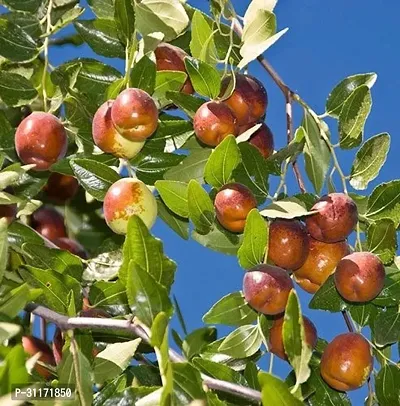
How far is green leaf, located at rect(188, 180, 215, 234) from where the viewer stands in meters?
1.24

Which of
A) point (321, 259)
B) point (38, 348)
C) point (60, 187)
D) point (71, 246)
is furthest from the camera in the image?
point (60, 187)

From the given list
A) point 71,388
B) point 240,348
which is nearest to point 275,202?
point 240,348

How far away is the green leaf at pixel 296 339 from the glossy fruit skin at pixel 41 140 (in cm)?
57

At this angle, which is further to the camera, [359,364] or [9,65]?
[9,65]

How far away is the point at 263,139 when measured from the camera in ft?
4.56

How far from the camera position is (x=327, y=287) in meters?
1.30

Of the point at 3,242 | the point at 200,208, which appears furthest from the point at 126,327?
the point at 200,208

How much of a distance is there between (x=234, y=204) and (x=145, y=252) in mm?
207

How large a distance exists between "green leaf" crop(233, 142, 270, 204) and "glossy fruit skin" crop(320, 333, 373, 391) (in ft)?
0.76

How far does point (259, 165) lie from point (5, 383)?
0.57m

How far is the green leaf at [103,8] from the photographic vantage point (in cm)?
156

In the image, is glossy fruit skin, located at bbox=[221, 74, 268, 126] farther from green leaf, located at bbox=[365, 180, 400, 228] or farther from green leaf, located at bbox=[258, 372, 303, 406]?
green leaf, located at bbox=[258, 372, 303, 406]

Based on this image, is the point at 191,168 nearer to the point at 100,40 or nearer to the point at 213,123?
the point at 213,123

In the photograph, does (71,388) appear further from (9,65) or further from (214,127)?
(9,65)
